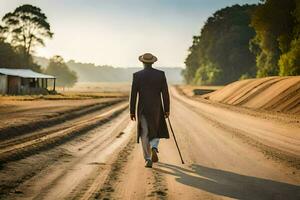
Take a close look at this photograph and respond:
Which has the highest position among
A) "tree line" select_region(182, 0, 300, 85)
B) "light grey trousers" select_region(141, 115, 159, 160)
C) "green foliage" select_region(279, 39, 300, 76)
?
"tree line" select_region(182, 0, 300, 85)

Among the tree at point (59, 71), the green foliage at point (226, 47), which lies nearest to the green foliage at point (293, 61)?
the green foliage at point (226, 47)

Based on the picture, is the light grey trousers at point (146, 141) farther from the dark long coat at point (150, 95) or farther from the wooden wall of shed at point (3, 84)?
the wooden wall of shed at point (3, 84)

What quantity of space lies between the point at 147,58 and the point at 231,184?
3.37 meters

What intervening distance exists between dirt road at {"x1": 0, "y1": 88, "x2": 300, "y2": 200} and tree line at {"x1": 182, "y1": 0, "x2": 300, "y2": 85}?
117 feet

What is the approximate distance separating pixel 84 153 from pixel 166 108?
2426 millimetres

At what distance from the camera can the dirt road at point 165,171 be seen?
6.05 meters

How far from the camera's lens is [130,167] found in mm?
8031

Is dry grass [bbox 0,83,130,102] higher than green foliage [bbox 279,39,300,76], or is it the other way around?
green foliage [bbox 279,39,300,76]

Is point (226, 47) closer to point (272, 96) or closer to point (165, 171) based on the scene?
point (272, 96)

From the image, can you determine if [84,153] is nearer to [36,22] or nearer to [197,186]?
[197,186]

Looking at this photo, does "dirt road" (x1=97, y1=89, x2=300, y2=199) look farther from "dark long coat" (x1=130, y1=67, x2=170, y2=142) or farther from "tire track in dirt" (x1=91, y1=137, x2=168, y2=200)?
"dark long coat" (x1=130, y1=67, x2=170, y2=142)

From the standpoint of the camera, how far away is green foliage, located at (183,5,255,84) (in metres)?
Result: 91.2

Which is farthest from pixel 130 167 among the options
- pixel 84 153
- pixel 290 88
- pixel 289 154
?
pixel 290 88

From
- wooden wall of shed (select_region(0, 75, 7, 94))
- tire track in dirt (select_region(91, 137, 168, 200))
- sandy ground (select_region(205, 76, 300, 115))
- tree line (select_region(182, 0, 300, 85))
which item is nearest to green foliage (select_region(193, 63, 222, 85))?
tree line (select_region(182, 0, 300, 85))
